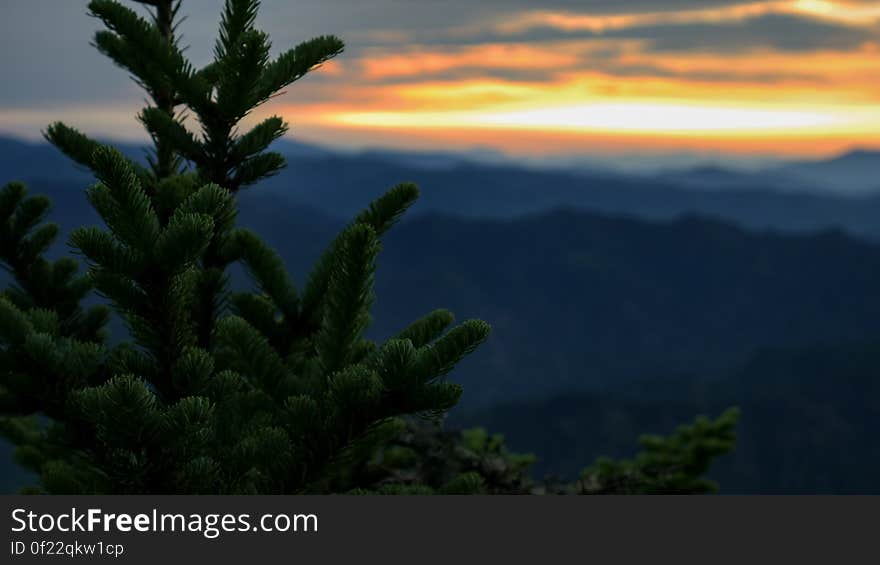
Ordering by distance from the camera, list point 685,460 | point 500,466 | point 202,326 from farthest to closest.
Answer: point 685,460 < point 500,466 < point 202,326

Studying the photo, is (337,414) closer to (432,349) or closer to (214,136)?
(432,349)

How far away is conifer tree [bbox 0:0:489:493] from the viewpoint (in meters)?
3.64

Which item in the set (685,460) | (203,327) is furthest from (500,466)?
(685,460)

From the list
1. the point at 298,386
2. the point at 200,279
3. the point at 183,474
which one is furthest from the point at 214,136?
the point at 183,474

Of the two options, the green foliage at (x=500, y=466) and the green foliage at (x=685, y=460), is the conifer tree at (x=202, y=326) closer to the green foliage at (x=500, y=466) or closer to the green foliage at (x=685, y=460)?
the green foliage at (x=500, y=466)

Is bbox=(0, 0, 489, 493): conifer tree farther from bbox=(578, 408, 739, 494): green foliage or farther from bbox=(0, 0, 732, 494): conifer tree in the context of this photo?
bbox=(578, 408, 739, 494): green foliage

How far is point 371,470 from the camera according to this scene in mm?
6203

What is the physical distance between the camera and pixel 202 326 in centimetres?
534

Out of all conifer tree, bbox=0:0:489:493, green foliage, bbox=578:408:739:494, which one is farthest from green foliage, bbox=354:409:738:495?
conifer tree, bbox=0:0:489:493

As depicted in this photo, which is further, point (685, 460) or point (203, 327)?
point (685, 460)

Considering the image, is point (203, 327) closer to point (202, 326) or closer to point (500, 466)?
point (202, 326)

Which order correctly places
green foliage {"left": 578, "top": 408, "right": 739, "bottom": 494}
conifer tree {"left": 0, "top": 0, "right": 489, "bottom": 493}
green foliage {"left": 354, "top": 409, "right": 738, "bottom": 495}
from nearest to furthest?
1. conifer tree {"left": 0, "top": 0, "right": 489, "bottom": 493}
2. green foliage {"left": 354, "top": 409, "right": 738, "bottom": 495}
3. green foliage {"left": 578, "top": 408, "right": 739, "bottom": 494}

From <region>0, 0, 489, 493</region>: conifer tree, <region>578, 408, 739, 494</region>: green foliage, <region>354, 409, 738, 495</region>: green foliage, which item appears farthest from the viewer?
<region>578, 408, 739, 494</region>: green foliage

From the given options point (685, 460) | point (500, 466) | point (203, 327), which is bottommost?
point (500, 466)
